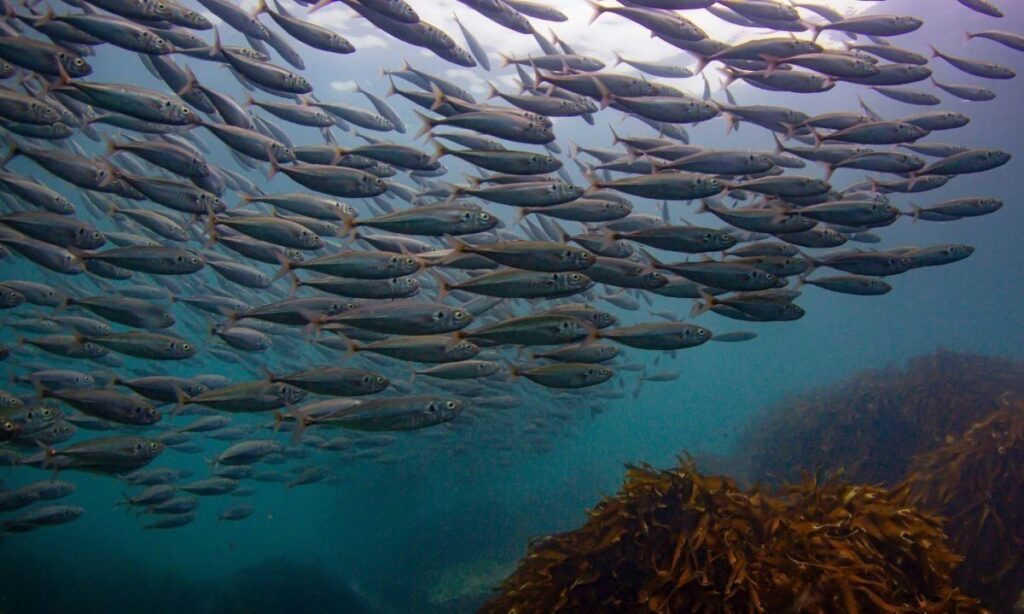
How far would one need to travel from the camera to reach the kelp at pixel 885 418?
10.4m

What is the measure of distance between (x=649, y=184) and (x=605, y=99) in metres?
1.16

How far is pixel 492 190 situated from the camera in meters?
5.01

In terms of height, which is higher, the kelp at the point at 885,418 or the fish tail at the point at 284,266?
the fish tail at the point at 284,266

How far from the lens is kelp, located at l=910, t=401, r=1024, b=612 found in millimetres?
5992

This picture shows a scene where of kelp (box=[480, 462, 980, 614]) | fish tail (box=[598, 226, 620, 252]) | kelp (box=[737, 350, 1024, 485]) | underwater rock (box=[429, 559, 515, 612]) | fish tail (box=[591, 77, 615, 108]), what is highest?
fish tail (box=[591, 77, 615, 108])

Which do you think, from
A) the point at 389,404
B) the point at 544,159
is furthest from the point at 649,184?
the point at 389,404

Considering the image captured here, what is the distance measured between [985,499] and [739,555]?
445 centimetres

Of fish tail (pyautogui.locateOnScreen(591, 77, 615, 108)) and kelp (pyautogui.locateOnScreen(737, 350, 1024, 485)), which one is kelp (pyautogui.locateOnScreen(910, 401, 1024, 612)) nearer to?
kelp (pyautogui.locateOnScreen(737, 350, 1024, 485))

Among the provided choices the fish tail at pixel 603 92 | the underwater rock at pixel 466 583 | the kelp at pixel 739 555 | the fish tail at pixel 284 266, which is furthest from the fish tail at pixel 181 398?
the underwater rock at pixel 466 583

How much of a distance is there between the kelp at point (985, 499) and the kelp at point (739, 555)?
152cm

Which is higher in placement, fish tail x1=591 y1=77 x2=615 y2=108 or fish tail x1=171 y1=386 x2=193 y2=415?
Result: fish tail x1=591 y1=77 x2=615 y2=108

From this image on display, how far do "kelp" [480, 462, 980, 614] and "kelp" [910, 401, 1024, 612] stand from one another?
4.99ft

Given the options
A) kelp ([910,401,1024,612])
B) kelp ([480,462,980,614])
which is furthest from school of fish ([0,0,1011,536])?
kelp ([910,401,1024,612])

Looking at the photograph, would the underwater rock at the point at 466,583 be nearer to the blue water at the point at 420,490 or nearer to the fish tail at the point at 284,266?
the blue water at the point at 420,490
